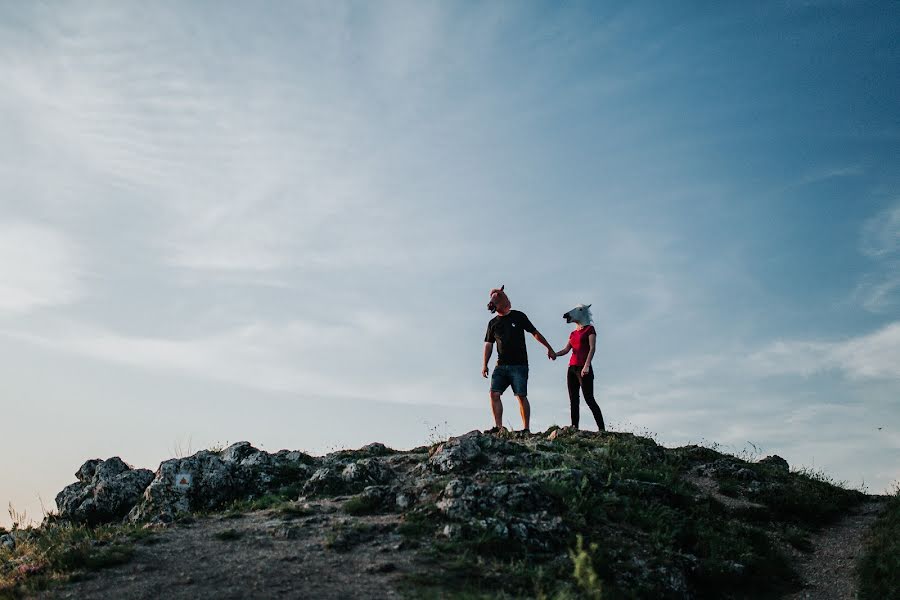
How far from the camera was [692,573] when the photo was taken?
1118 centimetres

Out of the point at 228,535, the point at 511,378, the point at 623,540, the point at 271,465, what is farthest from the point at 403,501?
the point at 511,378

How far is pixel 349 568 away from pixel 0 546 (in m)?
8.32

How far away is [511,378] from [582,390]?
2.11 meters

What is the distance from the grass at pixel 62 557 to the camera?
9.27m

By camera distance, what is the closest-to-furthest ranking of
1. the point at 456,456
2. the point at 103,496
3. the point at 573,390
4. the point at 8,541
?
the point at 8,541
the point at 456,456
the point at 103,496
the point at 573,390

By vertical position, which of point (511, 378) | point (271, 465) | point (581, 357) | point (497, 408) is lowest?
point (271, 465)

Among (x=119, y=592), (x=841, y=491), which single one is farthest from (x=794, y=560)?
(x=119, y=592)

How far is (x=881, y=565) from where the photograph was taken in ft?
40.4

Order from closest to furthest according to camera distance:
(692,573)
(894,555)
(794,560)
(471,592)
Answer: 1. (471,592)
2. (692,573)
3. (894,555)
4. (794,560)

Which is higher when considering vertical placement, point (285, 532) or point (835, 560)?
point (285, 532)

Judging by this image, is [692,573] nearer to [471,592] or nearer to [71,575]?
[471,592]

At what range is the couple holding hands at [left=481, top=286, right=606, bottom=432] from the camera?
59.0 feet

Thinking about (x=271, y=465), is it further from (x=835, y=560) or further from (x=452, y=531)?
(x=835, y=560)

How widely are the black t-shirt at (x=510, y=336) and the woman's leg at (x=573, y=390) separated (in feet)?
4.79
